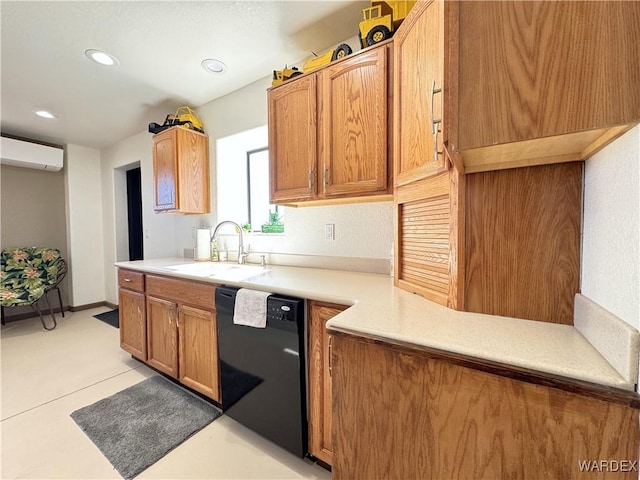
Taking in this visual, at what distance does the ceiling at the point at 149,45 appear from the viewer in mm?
1467

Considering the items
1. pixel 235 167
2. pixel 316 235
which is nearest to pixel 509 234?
pixel 316 235

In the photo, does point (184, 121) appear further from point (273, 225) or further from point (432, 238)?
point (432, 238)

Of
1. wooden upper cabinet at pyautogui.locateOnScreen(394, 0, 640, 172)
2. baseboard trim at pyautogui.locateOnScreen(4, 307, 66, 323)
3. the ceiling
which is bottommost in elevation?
baseboard trim at pyautogui.locateOnScreen(4, 307, 66, 323)

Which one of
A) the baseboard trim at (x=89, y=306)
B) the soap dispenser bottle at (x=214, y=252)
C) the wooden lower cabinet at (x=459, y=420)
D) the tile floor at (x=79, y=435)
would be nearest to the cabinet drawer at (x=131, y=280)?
the soap dispenser bottle at (x=214, y=252)

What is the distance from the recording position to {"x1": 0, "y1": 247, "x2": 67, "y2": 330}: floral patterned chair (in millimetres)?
2910

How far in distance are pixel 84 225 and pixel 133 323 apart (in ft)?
8.42

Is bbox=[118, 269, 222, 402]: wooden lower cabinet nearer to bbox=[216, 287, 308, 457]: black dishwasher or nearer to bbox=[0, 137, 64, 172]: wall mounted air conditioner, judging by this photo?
bbox=[216, 287, 308, 457]: black dishwasher

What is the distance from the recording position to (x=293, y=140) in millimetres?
1655

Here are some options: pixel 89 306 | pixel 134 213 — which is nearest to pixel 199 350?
pixel 134 213

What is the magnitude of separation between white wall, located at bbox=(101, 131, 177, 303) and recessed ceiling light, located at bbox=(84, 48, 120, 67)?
1.35 meters

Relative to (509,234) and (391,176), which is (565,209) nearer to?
(509,234)

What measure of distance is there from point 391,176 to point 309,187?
502 mm

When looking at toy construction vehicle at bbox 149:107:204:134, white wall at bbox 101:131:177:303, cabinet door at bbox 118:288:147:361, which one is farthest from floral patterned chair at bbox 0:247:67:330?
toy construction vehicle at bbox 149:107:204:134

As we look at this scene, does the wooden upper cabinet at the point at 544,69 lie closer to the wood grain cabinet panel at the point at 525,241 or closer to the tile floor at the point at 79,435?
the wood grain cabinet panel at the point at 525,241
